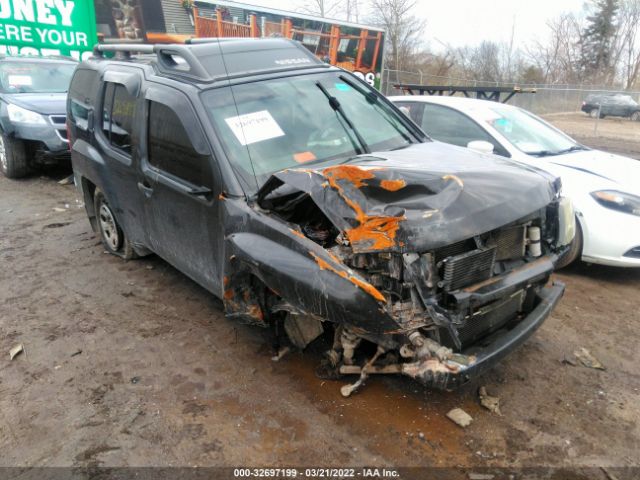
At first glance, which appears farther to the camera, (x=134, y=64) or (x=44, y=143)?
(x=44, y=143)

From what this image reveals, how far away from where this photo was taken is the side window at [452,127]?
5305 mm

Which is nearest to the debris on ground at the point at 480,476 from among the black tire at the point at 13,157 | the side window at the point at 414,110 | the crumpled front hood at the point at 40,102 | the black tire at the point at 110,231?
the black tire at the point at 110,231

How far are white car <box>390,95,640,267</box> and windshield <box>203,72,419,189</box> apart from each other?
120 cm

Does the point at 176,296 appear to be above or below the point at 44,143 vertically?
below

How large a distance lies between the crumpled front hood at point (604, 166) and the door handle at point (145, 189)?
3.79 meters

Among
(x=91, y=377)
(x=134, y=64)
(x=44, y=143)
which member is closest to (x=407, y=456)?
(x=91, y=377)

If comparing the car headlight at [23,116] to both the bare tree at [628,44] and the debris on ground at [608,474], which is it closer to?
the debris on ground at [608,474]

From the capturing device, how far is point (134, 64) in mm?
4270

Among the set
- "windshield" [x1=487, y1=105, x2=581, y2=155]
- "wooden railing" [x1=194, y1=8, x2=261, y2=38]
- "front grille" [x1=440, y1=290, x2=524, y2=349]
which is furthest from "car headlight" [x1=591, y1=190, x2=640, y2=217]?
"wooden railing" [x1=194, y1=8, x2=261, y2=38]

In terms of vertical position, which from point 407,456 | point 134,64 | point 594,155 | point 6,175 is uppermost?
point 134,64

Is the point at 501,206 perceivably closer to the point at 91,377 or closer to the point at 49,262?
the point at 91,377

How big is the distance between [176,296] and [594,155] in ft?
15.0

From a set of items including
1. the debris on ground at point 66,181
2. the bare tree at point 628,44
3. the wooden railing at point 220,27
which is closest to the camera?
the debris on ground at point 66,181

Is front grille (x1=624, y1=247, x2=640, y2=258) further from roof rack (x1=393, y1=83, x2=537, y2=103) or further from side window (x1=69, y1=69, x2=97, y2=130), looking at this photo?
side window (x1=69, y1=69, x2=97, y2=130)
